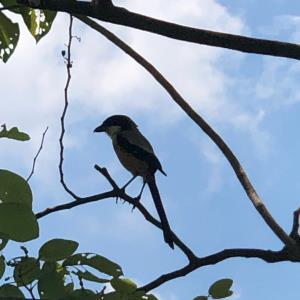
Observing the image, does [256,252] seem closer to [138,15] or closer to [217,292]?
[217,292]

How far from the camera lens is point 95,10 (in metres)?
2.01

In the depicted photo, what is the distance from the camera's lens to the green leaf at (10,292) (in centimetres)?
170

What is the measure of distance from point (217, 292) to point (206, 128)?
1341 millimetres

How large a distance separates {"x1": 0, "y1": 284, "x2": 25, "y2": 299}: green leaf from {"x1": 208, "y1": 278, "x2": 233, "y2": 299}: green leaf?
590 mm

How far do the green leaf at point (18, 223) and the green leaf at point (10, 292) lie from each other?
0.18 meters

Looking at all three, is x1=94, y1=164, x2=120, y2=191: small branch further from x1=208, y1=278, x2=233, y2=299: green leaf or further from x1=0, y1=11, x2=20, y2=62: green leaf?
x1=208, y1=278, x2=233, y2=299: green leaf

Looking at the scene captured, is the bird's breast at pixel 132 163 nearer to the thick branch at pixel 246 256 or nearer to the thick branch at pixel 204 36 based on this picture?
the thick branch at pixel 246 256

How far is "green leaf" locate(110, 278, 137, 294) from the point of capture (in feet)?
6.08

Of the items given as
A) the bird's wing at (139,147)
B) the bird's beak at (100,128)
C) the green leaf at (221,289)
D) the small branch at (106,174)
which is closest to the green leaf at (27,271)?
the green leaf at (221,289)

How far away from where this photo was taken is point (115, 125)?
7.05 meters

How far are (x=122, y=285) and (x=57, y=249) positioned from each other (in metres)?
0.21

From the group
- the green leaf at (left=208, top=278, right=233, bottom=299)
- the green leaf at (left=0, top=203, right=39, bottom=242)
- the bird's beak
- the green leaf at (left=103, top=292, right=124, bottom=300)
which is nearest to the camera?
the green leaf at (left=0, top=203, right=39, bottom=242)

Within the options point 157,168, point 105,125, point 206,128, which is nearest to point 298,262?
point 206,128

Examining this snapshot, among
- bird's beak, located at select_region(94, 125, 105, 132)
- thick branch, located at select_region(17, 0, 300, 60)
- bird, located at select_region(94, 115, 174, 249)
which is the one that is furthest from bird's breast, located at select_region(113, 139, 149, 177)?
thick branch, located at select_region(17, 0, 300, 60)
